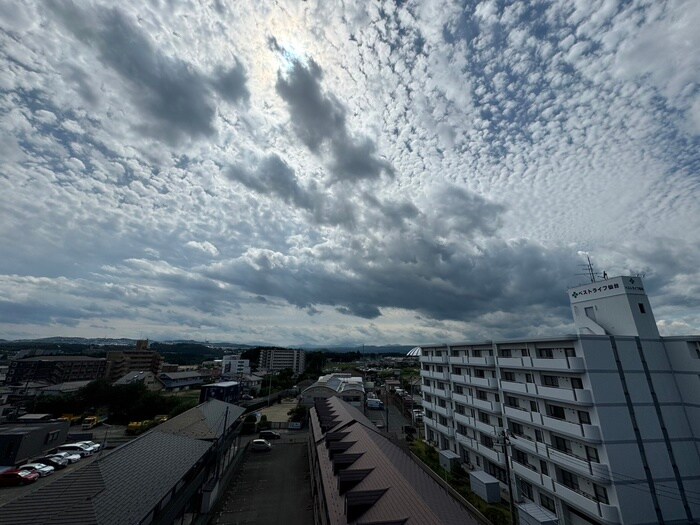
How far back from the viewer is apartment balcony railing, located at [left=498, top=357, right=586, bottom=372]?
24.2 m

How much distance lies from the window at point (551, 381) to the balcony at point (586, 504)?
24.9 feet

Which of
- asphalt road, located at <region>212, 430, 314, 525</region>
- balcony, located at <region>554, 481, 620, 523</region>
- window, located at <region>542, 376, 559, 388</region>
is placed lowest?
asphalt road, located at <region>212, 430, 314, 525</region>

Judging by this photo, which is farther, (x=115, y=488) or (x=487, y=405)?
(x=487, y=405)

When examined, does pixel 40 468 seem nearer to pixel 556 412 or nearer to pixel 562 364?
pixel 556 412

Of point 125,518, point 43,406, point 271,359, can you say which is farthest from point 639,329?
point 271,359

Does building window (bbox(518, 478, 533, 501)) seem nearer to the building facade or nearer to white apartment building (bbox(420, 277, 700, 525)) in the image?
white apartment building (bbox(420, 277, 700, 525))

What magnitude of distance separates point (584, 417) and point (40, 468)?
55.7 meters

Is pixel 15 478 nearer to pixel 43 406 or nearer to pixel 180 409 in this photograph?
pixel 180 409

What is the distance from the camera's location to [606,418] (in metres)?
22.8

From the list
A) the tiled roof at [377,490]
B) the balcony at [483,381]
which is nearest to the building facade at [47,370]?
the tiled roof at [377,490]

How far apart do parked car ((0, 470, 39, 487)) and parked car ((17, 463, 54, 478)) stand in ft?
3.82

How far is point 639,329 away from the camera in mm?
26078

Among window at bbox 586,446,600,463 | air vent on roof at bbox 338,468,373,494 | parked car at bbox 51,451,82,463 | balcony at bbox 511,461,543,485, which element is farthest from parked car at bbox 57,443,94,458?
window at bbox 586,446,600,463

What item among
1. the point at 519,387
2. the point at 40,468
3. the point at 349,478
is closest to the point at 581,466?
the point at 519,387
